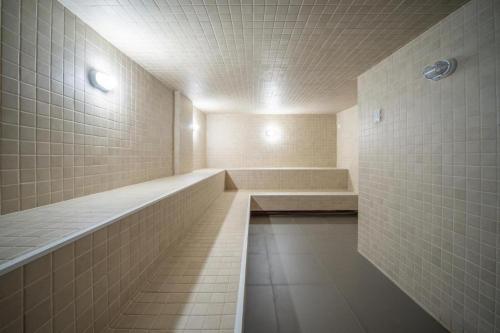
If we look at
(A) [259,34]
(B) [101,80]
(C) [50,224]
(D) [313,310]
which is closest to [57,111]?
(B) [101,80]

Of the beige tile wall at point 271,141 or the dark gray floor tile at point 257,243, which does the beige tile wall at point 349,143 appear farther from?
the dark gray floor tile at point 257,243

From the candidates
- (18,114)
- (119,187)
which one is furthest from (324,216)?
(18,114)

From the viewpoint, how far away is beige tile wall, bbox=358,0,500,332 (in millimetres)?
1531

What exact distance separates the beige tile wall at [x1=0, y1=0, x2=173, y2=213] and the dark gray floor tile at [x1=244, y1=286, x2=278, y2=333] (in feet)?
6.05

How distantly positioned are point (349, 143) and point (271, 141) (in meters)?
2.17

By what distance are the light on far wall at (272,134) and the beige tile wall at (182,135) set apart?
8.25ft

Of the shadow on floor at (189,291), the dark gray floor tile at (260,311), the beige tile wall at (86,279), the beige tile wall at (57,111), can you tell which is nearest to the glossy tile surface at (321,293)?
the dark gray floor tile at (260,311)

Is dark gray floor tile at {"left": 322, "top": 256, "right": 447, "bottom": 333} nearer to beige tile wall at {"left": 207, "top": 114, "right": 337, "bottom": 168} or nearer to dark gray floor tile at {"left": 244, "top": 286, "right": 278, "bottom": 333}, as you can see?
dark gray floor tile at {"left": 244, "top": 286, "right": 278, "bottom": 333}

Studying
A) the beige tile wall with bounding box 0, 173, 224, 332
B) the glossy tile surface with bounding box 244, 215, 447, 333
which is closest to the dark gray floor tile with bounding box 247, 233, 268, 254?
the glossy tile surface with bounding box 244, 215, 447, 333

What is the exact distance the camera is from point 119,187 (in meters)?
2.56

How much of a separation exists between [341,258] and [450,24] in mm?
2714

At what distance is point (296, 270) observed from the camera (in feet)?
8.95

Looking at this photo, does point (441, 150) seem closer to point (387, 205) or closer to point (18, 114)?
point (387, 205)

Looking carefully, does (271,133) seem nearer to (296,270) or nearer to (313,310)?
(296,270)
